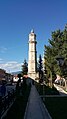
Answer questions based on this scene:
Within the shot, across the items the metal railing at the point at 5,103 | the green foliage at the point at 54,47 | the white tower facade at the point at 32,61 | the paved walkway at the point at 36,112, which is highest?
the white tower facade at the point at 32,61

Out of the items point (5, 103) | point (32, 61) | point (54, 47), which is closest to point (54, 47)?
point (54, 47)

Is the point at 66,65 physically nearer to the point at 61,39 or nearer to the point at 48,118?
the point at 61,39

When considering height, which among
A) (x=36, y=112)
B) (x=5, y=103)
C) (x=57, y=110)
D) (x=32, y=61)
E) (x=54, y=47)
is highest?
(x=32, y=61)

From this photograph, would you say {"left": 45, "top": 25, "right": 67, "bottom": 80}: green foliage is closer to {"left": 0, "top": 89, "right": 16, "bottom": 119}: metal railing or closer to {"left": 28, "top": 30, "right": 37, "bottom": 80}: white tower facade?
{"left": 0, "top": 89, "right": 16, "bottom": 119}: metal railing

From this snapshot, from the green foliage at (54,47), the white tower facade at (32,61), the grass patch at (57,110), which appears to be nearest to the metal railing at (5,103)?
the grass patch at (57,110)

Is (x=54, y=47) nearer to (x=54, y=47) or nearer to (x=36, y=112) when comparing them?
(x=54, y=47)

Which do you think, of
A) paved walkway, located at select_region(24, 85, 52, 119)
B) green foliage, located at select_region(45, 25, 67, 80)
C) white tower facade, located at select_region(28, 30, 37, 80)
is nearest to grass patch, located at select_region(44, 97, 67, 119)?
paved walkway, located at select_region(24, 85, 52, 119)

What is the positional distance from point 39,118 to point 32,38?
122011mm

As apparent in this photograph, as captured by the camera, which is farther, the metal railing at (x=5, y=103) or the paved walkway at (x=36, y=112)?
the paved walkway at (x=36, y=112)

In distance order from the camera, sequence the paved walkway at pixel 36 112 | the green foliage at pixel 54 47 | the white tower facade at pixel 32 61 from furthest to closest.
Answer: the white tower facade at pixel 32 61 < the green foliage at pixel 54 47 < the paved walkway at pixel 36 112

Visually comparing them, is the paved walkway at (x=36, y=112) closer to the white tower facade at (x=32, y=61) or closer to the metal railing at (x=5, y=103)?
the metal railing at (x=5, y=103)

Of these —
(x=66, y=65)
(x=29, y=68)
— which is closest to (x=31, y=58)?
(x=29, y=68)

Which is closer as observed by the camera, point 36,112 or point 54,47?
point 36,112

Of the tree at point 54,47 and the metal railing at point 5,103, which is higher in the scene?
the tree at point 54,47
